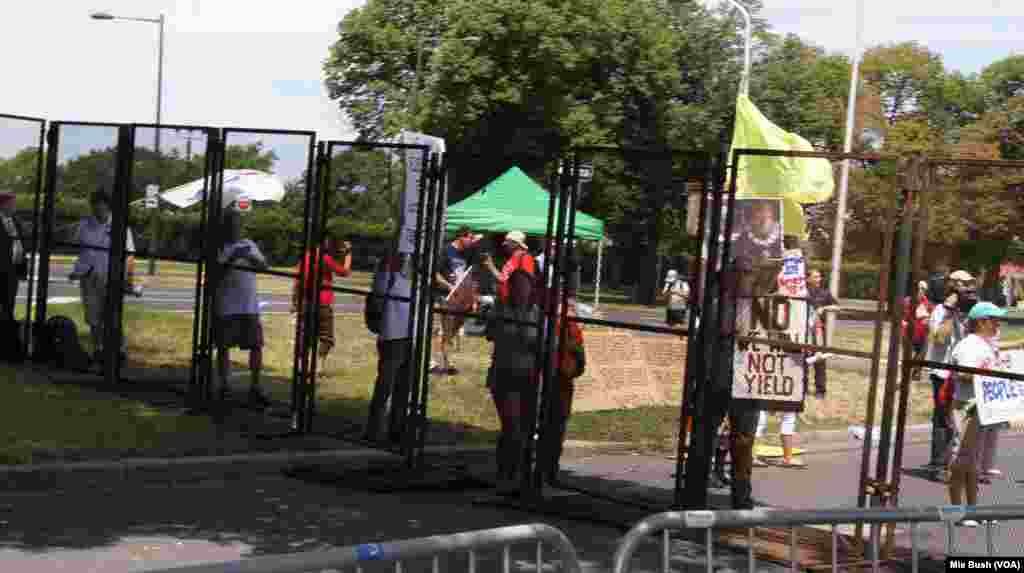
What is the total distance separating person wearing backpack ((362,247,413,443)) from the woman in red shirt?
0.37 meters

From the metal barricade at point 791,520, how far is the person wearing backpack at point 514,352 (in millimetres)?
4840

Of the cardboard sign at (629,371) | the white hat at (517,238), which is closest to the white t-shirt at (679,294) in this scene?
the cardboard sign at (629,371)

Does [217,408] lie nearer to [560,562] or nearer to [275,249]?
[275,249]

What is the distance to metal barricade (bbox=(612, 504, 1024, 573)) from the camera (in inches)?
208

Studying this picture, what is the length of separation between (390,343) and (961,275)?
4762mm

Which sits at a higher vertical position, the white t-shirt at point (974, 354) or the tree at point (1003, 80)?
the tree at point (1003, 80)

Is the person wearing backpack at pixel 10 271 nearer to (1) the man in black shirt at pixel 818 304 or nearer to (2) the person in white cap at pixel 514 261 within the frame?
(2) the person in white cap at pixel 514 261

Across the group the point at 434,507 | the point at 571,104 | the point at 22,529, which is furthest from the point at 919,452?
the point at 571,104

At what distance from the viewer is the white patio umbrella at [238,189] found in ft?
41.9

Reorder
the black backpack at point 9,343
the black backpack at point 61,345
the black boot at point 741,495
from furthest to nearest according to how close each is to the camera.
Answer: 1. the black backpack at point 9,343
2. the black backpack at point 61,345
3. the black boot at point 741,495

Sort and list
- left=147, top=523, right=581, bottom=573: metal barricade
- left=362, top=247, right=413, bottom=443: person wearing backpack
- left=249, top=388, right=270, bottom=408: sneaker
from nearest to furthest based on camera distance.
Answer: left=147, top=523, right=581, bottom=573: metal barricade < left=362, top=247, right=413, bottom=443: person wearing backpack < left=249, top=388, right=270, bottom=408: sneaker

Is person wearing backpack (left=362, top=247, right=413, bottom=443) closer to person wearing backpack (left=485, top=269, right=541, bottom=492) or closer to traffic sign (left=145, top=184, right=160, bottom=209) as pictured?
person wearing backpack (left=485, top=269, right=541, bottom=492)

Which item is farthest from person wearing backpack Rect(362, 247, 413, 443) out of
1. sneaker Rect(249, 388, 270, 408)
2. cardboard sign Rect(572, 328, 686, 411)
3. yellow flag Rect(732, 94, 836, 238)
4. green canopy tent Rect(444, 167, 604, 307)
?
yellow flag Rect(732, 94, 836, 238)

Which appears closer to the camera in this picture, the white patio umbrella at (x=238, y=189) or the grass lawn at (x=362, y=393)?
the grass lawn at (x=362, y=393)
